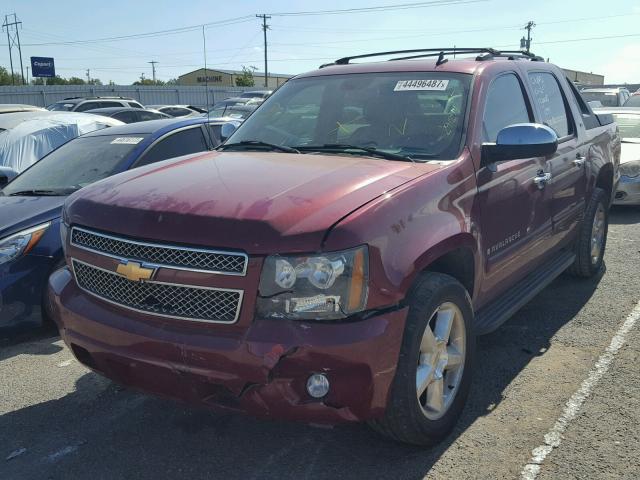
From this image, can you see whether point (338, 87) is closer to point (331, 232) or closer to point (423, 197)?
point (423, 197)

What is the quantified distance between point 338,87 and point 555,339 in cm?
235

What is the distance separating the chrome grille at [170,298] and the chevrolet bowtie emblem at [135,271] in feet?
0.13

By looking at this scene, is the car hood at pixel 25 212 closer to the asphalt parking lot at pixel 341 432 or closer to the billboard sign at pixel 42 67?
the asphalt parking lot at pixel 341 432

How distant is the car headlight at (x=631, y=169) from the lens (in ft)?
28.6

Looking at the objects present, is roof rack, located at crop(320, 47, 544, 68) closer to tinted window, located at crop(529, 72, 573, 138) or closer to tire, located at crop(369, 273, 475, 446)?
tinted window, located at crop(529, 72, 573, 138)

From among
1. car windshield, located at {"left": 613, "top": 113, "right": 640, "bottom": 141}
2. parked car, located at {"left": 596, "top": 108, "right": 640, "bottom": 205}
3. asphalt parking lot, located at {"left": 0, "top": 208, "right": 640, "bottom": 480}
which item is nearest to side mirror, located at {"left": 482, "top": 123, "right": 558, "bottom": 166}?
asphalt parking lot, located at {"left": 0, "top": 208, "right": 640, "bottom": 480}

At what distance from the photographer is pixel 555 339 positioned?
440 centimetres

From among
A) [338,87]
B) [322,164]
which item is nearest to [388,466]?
[322,164]

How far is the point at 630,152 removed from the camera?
→ 9.18 m

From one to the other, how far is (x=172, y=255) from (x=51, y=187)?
3.03 m

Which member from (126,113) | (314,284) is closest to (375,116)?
(314,284)

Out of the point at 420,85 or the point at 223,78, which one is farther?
the point at 223,78

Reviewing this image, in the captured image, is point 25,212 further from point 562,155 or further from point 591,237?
point 591,237

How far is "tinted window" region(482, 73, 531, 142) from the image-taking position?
3680 mm
